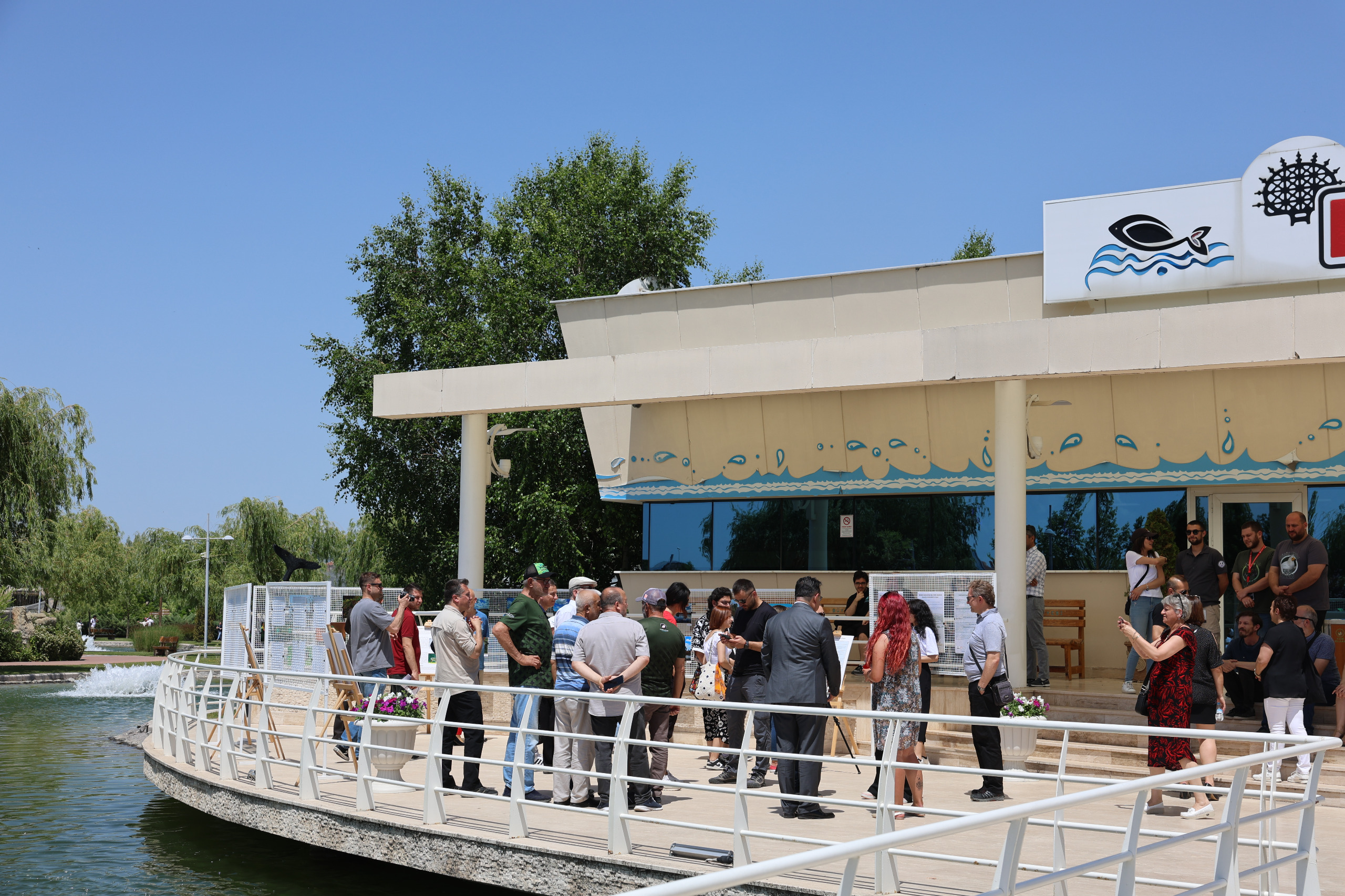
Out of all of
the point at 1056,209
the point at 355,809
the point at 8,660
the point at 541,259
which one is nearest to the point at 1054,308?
the point at 1056,209

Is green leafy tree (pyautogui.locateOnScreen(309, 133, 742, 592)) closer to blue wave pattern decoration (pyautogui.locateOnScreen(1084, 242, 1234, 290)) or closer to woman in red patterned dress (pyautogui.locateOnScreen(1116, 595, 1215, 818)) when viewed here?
blue wave pattern decoration (pyautogui.locateOnScreen(1084, 242, 1234, 290))

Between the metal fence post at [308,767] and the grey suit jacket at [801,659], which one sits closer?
the grey suit jacket at [801,659]

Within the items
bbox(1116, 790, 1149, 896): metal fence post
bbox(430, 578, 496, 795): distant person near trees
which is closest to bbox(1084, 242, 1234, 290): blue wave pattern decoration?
bbox(430, 578, 496, 795): distant person near trees

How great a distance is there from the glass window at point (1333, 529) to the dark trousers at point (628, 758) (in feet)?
33.6

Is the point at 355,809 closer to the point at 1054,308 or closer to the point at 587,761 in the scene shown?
the point at 587,761

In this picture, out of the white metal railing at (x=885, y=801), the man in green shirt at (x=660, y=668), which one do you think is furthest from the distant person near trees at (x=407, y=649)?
the man in green shirt at (x=660, y=668)

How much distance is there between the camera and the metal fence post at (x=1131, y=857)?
4812 millimetres

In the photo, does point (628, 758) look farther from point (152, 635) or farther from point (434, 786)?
point (152, 635)

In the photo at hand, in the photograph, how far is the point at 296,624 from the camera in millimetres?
16016

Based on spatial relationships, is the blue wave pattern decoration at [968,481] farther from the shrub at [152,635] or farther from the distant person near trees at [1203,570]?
the shrub at [152,635]

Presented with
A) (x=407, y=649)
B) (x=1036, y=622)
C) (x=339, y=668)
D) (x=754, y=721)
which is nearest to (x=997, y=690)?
(x=754, y=721)

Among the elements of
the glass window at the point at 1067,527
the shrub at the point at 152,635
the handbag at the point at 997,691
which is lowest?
the shrub at the point at 152,635

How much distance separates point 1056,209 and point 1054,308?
4.51 ft

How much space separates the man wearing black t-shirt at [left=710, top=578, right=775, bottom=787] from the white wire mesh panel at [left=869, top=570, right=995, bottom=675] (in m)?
2.01
